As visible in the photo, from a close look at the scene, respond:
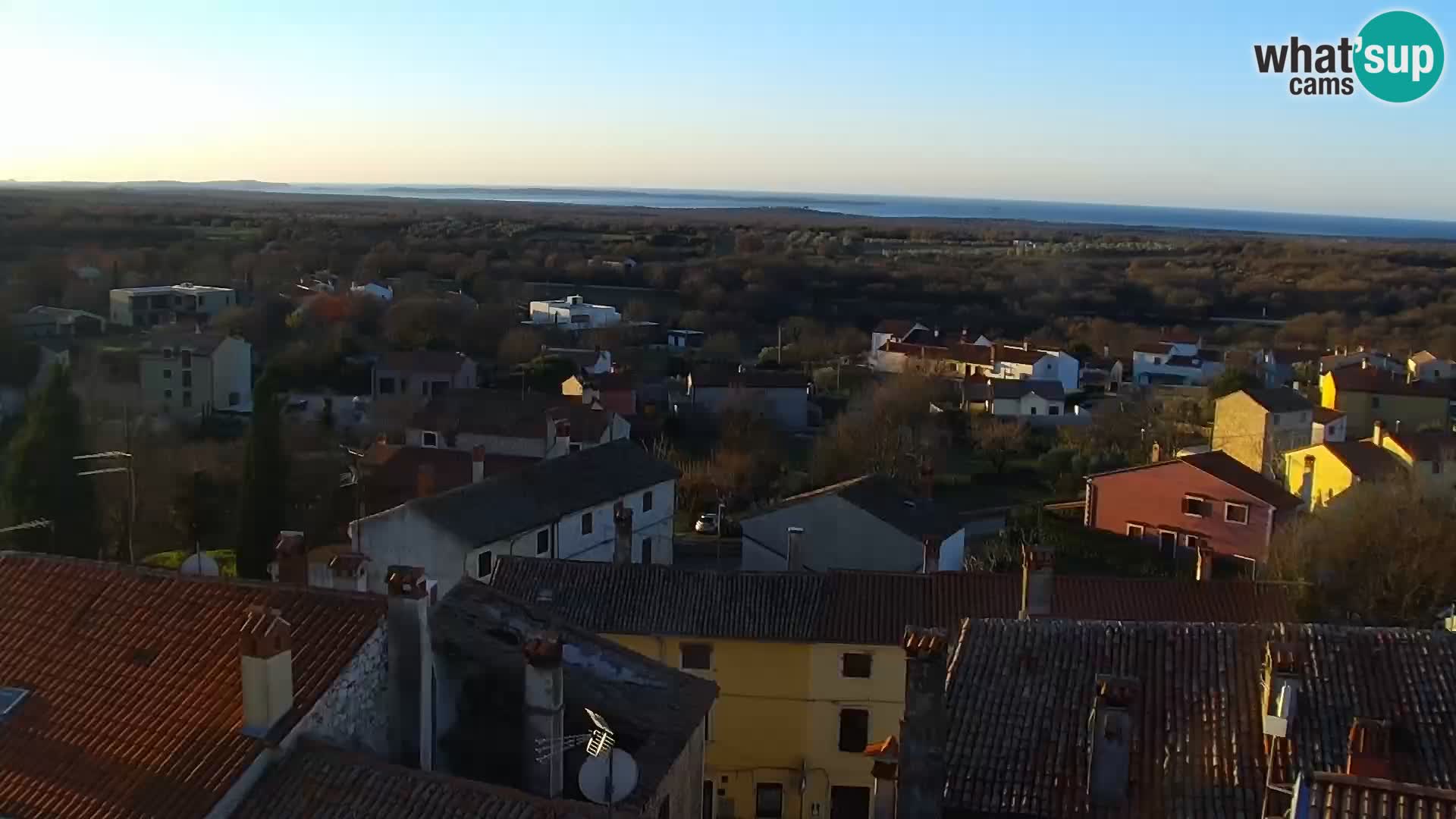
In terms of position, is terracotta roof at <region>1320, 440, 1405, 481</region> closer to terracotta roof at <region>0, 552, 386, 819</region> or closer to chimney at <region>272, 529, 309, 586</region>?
chimney at <region>272, 529, 309, 586</region>

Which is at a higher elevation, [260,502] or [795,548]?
[260,502]

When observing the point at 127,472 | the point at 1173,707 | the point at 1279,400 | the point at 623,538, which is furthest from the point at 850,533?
the point at 1279,400

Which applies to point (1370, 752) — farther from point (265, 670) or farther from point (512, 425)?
point (512, 425)

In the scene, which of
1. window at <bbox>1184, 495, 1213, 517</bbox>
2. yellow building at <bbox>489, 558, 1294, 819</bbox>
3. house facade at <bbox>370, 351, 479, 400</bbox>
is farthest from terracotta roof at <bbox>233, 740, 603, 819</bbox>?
house facade at <bbox>370, 351, 479, 400</bbox>

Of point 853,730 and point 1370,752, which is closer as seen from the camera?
point 1370,752

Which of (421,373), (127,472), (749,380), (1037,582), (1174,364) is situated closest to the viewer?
(1037,582)

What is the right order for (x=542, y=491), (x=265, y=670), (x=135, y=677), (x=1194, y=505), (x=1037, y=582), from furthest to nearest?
(x=1194, y=505) < (x=542, y=491) < (x=1037, y=582) < (x=135, y=677) < (x=265, y=670)

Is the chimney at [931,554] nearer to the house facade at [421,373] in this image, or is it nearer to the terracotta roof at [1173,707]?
the terracotta roof at [1173,707]

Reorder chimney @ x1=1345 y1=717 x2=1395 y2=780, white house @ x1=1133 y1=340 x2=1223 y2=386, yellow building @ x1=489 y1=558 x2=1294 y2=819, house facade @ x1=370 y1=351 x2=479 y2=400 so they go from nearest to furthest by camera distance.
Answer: chimney @ x1=1345 y1=717 x2=1395 y2=780 < yellow building @ x1=489 y1=558 x2=1294 y2=819 < house facade @ x1=370 y1=351 x2=479 y2=400 < white house @ x1=1133 y1=340 x2=1223 y2=386
